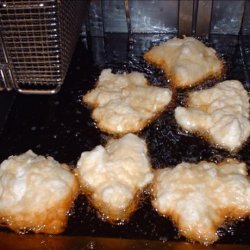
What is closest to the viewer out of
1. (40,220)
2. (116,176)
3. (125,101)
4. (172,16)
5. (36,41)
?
(40,220)

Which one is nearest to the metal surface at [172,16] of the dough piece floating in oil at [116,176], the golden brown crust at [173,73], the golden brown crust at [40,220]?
the golden brown crust at [173,73]

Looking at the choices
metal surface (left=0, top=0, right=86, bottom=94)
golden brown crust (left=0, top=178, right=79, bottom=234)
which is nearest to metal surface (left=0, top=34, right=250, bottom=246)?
golden brown crust (left=0, top=178, right=79, bottom=234)

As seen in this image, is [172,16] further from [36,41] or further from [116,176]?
[116,176]

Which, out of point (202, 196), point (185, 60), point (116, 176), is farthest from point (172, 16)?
point (202, 196)

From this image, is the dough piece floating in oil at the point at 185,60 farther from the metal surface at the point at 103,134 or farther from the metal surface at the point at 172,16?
the metal surface at the point at 172,16

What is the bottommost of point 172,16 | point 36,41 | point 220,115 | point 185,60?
point 220,115

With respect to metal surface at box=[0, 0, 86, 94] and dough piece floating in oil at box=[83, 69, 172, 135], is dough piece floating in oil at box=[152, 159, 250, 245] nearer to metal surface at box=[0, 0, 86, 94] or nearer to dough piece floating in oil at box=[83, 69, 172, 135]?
dough piece floating in oil at box=[83, 69, 172, 135]

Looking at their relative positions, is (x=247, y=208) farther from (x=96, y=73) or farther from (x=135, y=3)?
(x=135, y=3)

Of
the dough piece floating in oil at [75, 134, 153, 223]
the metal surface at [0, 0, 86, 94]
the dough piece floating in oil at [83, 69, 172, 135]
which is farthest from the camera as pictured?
the dough piece floating in oil at [83, 69, 172, 135]

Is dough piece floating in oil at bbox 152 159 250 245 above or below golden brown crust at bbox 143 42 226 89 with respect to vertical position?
below
